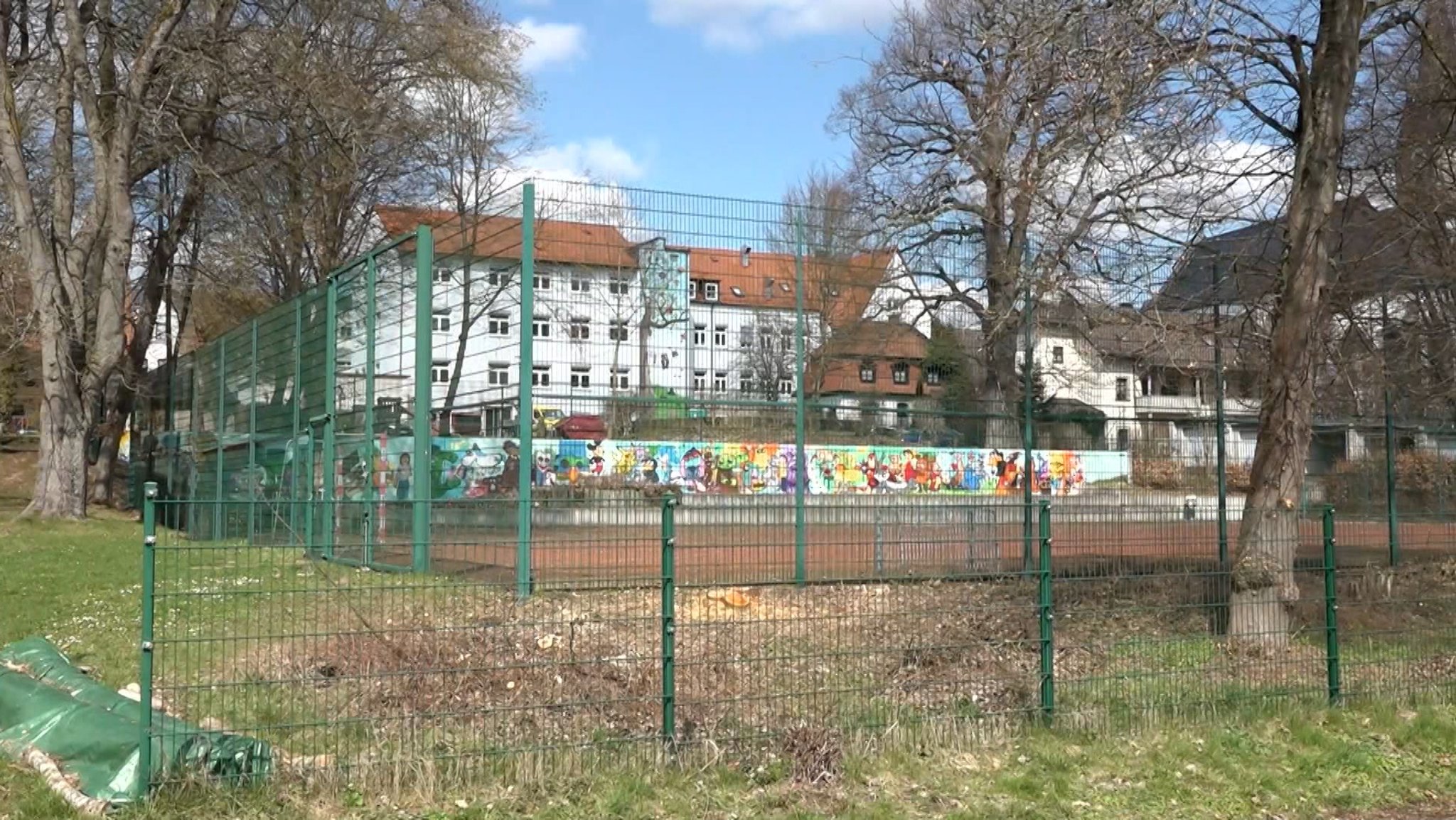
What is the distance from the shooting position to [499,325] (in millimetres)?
12867

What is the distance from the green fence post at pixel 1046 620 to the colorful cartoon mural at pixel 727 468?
17.4 feet

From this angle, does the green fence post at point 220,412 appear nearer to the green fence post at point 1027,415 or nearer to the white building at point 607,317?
the white building at point 607,317

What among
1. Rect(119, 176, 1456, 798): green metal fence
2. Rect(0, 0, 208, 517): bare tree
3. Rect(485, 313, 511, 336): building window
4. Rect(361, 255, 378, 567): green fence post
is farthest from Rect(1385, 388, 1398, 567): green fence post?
Rect(0, 0, 208, 517): bare tree

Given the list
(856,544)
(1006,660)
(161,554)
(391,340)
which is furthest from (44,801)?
(391,340)

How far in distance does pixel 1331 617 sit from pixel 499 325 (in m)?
7.81

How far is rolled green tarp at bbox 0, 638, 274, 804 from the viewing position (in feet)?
19.5

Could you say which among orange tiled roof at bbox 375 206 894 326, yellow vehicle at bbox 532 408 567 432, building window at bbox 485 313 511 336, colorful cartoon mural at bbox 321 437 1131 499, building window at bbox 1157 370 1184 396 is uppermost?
orange tiled roof at bbox 375 206 894 326

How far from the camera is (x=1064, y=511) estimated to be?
10.6 meters

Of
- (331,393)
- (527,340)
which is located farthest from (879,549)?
(331,393)

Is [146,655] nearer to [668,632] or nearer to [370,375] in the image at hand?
[668,632]

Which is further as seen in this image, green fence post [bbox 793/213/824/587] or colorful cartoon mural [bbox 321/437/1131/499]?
green fence post [bbox 793/213/824/587]

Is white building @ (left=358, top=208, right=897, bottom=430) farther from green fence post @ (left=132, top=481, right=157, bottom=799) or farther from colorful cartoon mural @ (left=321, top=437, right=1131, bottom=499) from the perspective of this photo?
green fence post @ (left=132, top=481, right=157, bottom=799)

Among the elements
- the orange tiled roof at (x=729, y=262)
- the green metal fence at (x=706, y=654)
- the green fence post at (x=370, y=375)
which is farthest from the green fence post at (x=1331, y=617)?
the green fence post at (x=370, y=375)

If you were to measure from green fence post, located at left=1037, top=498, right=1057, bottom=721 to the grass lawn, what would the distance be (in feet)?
0.63
